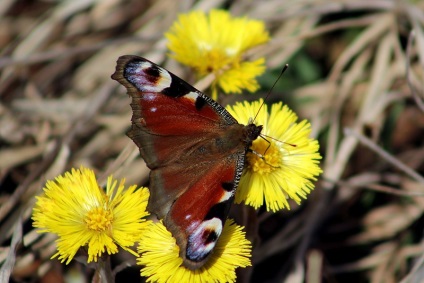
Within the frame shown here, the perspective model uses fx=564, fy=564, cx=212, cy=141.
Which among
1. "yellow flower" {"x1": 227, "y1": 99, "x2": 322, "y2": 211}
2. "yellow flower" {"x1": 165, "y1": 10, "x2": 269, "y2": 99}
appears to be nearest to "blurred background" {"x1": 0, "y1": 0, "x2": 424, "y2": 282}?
"yellow flower" {"x1": 165, "y1": 10, "x2": 269, "y2": 99}

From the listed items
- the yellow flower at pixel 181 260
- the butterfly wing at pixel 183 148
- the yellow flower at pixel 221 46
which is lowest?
the yellow flower at pixel 181 260

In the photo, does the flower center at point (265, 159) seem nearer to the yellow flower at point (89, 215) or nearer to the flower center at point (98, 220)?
the yellow flower at point (89, 215)

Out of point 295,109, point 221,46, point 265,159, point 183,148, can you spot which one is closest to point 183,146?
point 183,148

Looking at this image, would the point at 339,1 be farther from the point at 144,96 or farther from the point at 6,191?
the point at 6,191

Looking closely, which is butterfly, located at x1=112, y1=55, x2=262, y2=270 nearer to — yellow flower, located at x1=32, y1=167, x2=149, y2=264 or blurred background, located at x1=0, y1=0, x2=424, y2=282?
yellow flower, located at x1=32, y1=167, x2=149, y2=264

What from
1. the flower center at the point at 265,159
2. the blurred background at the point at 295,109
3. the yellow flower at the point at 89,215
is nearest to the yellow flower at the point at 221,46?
the blurred background at the point at 295,109

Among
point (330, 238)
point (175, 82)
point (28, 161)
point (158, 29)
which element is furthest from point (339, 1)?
point (28, 161)

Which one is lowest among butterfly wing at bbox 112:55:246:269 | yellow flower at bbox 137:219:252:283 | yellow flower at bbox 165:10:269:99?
yellow flower at bbox 137:219:252:283
